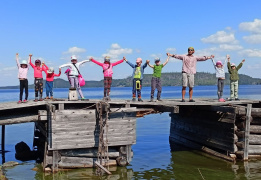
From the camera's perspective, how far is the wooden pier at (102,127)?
1403 cm

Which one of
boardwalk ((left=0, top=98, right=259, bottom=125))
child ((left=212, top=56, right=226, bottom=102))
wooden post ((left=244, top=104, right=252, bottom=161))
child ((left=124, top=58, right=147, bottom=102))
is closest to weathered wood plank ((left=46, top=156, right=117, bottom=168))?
boardwalk ((left=0, top=98, right=259, bottom=125))

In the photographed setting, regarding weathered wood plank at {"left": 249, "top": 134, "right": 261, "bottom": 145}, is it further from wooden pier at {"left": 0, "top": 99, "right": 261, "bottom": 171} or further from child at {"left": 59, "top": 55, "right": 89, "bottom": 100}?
child at {"left": 59, "top": 55, "right": 89, "bottom": 100}

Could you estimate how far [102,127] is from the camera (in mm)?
14211

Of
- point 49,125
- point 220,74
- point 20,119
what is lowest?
point 49,125

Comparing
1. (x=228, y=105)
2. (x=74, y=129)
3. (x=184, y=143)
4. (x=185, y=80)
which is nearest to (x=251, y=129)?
(x=228, y=105)

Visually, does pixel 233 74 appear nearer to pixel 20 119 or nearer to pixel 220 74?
pixel 220 74

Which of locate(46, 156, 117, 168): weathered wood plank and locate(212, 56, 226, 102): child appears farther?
locate(212, 56, 226, 102): child

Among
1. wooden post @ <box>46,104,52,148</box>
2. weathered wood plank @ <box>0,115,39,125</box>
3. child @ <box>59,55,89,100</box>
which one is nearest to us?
wooden post @ <box>46,104,52,148</box>

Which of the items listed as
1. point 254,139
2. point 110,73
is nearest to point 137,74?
point 110,73

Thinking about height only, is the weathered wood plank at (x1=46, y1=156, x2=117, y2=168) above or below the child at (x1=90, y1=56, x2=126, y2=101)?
below

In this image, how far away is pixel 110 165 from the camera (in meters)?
Answer: 15.0

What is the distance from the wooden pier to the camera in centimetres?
1403

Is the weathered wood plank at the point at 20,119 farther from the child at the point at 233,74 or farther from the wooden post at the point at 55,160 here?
the child at the point at 233,74

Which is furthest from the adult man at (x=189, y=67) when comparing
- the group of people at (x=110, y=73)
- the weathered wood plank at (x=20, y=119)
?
the weathered wood plank at (x=20, y=119)
